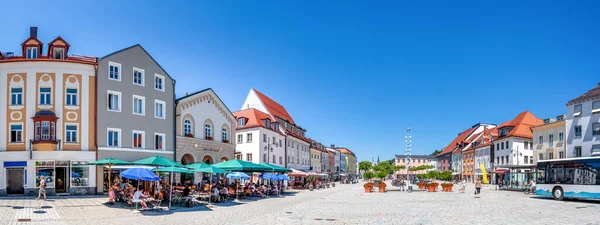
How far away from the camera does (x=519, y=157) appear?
248 feet

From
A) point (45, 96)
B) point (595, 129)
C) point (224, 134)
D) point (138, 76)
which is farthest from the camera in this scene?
point (595, 129)

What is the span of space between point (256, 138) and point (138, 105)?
23.4 metres

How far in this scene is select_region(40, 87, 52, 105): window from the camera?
32.4m

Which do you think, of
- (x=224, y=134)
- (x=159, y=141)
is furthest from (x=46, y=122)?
(x=224, y=134)

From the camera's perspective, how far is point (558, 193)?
33.2 m

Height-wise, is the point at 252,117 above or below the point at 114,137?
above

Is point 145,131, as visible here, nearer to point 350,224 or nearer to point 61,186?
point 61,186

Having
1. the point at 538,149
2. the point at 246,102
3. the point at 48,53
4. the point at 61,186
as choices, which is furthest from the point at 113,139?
the point at 538,149

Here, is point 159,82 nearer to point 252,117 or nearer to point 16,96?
point 16,96

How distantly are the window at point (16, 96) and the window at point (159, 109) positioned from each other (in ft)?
31.9

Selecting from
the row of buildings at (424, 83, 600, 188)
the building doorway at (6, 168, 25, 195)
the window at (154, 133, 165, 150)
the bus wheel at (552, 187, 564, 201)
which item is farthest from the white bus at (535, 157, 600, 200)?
the building doorway at (6, 168, 25, 195)

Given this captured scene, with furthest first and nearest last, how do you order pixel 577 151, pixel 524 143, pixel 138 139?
pixel 524 143, pixel 577 151, pixel 138 139

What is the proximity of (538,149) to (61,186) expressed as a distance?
61.9 meters

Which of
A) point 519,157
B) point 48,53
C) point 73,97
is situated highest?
point 48,53
